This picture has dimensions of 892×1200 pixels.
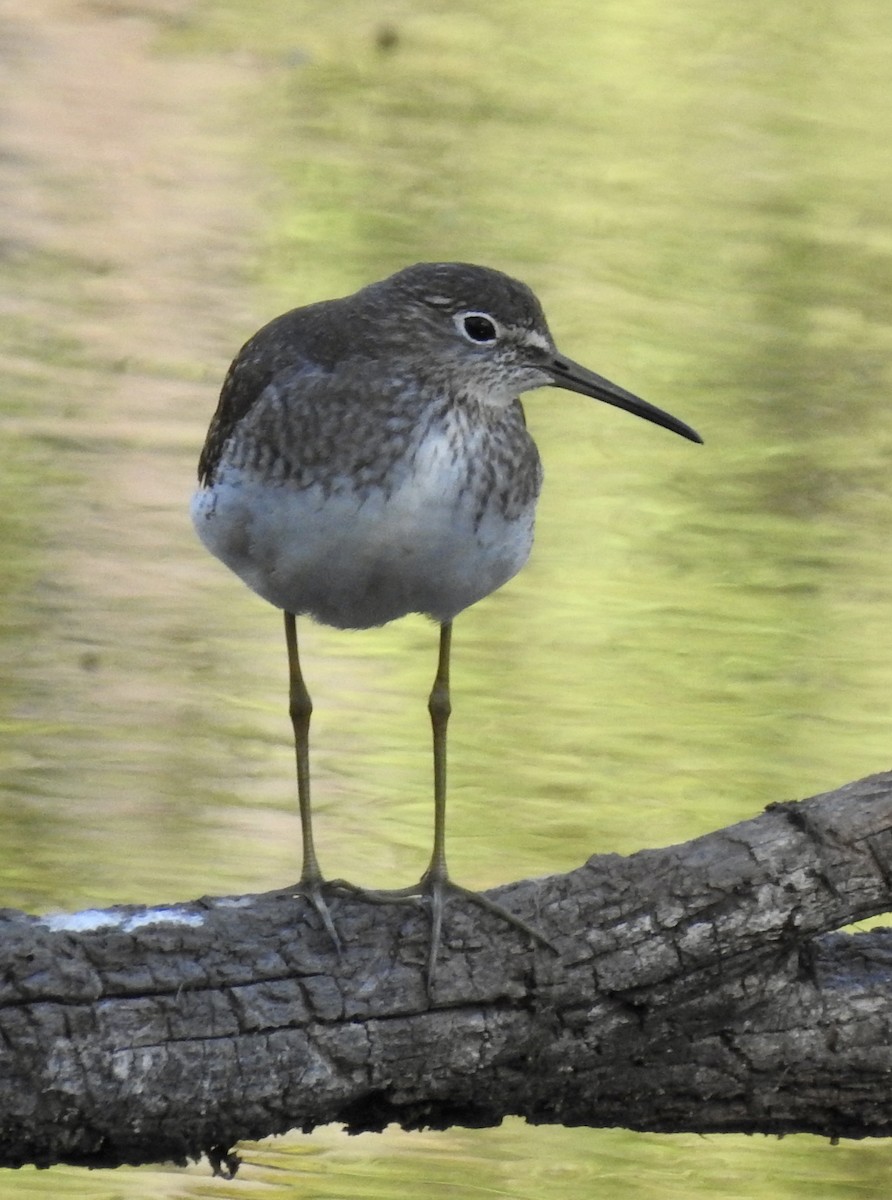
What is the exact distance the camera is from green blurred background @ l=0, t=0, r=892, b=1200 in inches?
243

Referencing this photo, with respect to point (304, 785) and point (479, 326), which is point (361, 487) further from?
point (304, 785)

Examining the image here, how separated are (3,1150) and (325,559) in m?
1.21

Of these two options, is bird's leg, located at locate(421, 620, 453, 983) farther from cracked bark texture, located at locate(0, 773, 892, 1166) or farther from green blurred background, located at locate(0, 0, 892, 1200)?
green blurred background, located at locate(0, 0, 892, 1200)

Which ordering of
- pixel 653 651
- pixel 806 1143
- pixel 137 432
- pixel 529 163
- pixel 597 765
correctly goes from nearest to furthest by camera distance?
1. pixel 806 1143
2. pixel 597 765
3. pixel 653 651
4. pixel 137 432
5. pixel 529 163

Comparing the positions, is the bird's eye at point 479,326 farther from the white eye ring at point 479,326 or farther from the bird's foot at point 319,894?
the bird's foot at point 319,894

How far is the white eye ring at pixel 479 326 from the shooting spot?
4703 mm

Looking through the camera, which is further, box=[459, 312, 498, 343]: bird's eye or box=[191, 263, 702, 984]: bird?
box=[459, 312, 498, 343]: bird's eye

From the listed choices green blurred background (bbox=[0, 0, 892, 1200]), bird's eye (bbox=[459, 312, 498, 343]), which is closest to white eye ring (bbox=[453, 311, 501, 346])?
bird's eye (bbox=[459, 312, 498, 343])

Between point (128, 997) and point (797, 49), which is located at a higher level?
point (797, 49)

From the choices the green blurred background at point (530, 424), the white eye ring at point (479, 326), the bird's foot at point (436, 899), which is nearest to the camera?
the bird's foot at point (436, 899)

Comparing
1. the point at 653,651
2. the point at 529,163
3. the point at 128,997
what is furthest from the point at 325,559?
the point at 529,163

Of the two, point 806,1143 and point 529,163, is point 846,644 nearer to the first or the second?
point 806,1143

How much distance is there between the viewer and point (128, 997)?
4.08m

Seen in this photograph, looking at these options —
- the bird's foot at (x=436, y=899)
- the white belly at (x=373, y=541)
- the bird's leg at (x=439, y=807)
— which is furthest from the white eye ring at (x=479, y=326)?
the bird's foot at (x=436, y=899)
